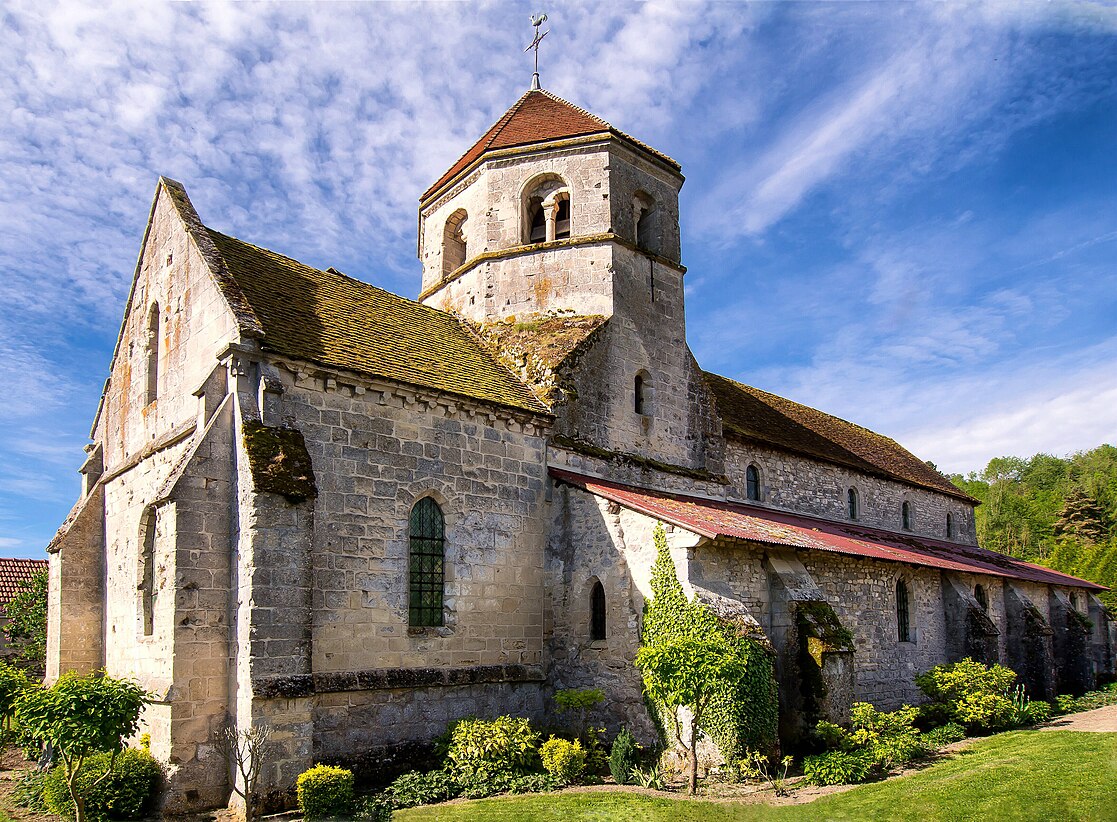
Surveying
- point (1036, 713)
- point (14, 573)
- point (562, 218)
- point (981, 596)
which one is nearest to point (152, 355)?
point (562, 218)

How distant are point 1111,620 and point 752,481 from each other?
19.0 meters

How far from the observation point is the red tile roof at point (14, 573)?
25297 millimetres

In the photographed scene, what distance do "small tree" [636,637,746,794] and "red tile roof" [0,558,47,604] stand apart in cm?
1982

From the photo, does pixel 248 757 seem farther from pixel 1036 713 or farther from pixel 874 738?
pixel 1036 713

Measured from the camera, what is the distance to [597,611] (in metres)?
16.5

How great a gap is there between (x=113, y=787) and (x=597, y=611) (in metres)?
8.44

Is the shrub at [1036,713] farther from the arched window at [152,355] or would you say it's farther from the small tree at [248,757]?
the arched window at [152,355]

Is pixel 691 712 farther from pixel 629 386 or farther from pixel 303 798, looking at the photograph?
pixel 629 386

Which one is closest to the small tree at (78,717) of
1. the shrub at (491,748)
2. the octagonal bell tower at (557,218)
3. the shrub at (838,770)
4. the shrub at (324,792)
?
the shrub at (324,792)

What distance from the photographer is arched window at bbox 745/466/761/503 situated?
2338 centimetres

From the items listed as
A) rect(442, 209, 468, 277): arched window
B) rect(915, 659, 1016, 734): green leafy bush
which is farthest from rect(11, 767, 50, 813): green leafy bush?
rect(915, 659, 1016, 734): green leafy bush

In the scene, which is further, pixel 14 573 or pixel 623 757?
pixel 14 573

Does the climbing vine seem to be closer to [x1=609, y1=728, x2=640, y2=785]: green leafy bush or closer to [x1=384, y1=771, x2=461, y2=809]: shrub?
[x1=609, y1=728, x2=640, y2=785]: green leafy bush

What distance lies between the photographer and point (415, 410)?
1561 cm
